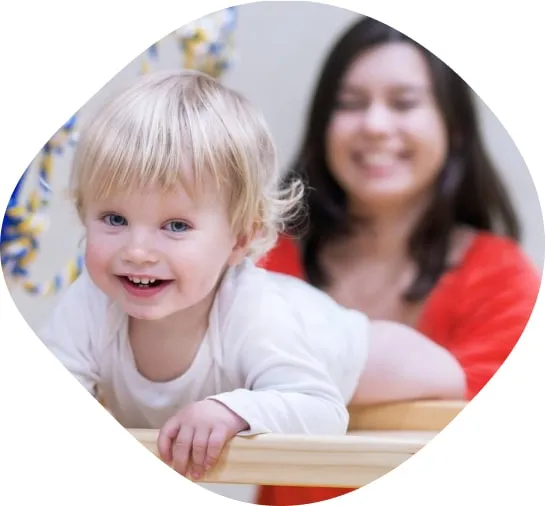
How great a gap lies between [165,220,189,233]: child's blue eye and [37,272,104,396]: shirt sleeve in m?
0.11

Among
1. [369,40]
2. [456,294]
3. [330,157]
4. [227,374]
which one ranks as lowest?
[227,374]

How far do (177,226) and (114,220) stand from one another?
0.21 ft

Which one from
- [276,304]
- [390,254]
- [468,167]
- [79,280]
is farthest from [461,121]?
[79,280]

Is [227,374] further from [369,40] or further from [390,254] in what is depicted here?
[369,40]

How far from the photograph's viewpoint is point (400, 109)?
107cm

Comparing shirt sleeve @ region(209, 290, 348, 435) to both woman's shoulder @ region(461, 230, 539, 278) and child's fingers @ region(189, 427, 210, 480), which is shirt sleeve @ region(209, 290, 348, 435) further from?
woman's shoulder @ region(461, 230, 539, 278)

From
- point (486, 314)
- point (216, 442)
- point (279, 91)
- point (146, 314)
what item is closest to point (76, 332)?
point (146, 314)

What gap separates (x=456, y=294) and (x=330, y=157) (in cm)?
19

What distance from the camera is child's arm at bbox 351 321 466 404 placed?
1080mm

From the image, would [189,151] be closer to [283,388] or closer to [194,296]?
[194,296]

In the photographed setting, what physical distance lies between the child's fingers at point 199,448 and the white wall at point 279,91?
0.20ft

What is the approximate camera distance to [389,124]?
107cm

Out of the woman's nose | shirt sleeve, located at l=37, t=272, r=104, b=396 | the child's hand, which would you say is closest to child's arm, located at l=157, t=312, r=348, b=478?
the child's hand

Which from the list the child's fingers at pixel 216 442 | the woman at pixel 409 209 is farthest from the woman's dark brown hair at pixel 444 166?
the child's fingers at pixel 216 442
